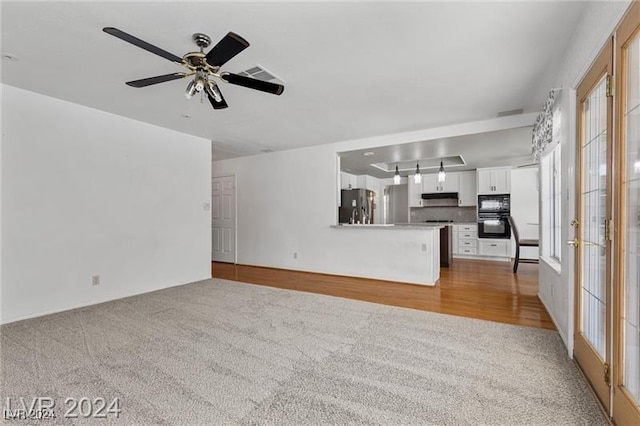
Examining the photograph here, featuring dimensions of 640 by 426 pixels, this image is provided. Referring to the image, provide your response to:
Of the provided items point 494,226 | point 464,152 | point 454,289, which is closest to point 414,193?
point 494,226

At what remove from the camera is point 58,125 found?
3.37 metres

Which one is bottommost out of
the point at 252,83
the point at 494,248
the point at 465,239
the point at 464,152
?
the point at 494,248

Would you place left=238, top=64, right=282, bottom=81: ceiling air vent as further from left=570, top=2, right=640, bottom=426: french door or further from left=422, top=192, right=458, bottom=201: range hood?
left=422, top=192, right=458, bottom=201: range hood

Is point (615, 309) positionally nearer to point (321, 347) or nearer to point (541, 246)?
point (321, 347)

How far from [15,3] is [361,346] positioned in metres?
3.44

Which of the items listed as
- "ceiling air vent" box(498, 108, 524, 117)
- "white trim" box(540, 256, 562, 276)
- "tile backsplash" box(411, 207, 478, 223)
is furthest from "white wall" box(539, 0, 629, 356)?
"tile backsplash" box(411, 207, 478, 223)

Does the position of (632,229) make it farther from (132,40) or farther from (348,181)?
(348,181)

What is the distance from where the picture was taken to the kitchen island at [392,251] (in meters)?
4.54

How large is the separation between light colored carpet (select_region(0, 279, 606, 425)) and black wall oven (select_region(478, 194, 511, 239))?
4.95 metres

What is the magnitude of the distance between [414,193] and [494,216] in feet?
6.87

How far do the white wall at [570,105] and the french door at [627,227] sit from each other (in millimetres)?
218

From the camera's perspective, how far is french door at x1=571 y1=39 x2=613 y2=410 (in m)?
1.60

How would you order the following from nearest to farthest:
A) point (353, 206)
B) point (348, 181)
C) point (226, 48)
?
point (226, 48) → point (353, 206) → point (348, 181)

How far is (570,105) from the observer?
2244mm
